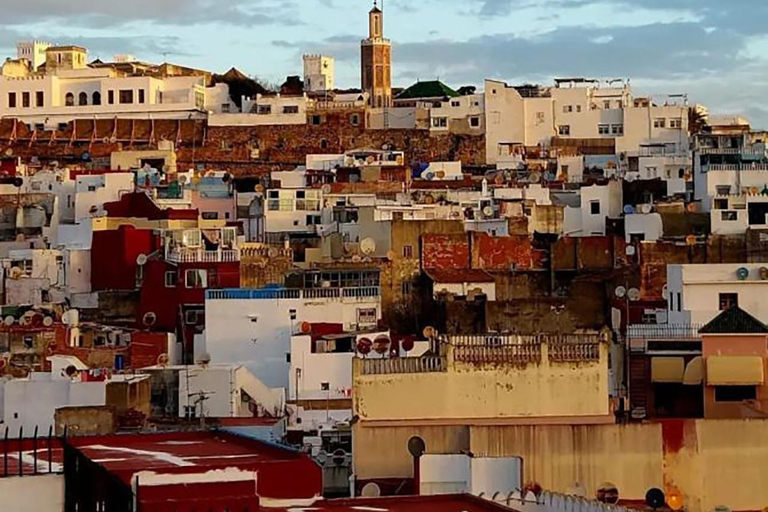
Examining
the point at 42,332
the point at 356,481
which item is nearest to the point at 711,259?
the point at 42,332

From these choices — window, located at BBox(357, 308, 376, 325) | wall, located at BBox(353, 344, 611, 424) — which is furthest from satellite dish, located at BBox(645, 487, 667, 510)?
A: window, located at BBox(357, 308, 376, 325)

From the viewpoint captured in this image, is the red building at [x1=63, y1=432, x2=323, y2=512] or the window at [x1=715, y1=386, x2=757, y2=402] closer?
the red building at [x1=63, y1=432, x2=323, y2=512]

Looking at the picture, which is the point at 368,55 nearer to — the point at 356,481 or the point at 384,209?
the point at 384,209

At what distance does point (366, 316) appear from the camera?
35062mm

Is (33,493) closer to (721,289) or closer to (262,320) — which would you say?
(721,289)

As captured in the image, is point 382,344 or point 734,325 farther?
point 382,344

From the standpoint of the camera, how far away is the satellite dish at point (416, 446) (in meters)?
20.4

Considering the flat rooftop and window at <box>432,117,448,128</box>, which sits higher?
window at <box>432,117,448,128</box>

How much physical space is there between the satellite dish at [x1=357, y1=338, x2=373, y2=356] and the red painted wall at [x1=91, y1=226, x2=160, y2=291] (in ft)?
37.9

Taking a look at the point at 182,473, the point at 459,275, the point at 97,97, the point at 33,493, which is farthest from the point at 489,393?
the point at 97,97

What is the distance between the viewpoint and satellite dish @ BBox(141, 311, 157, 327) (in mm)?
38188

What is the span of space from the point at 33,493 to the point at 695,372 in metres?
13.9

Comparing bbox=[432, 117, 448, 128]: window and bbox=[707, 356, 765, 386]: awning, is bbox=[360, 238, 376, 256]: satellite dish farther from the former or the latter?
bbox=[432, 117, 448, 128]: window

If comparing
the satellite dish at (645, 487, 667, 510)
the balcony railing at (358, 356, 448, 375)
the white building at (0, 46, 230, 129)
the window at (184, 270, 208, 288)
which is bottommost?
the satellite dish at (645, 487, 667, 510)
